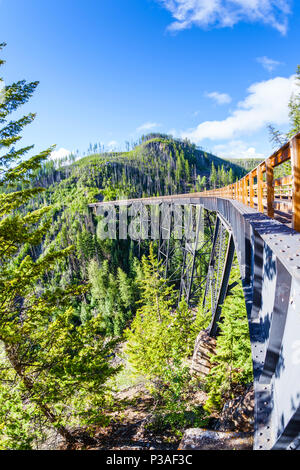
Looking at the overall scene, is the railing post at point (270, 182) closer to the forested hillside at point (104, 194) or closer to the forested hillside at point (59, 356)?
the forested hillside at point (59, 356)

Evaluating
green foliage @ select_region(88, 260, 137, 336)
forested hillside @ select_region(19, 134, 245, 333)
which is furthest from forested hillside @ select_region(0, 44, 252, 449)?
forested hillside @ select_region(19, 134, 245, 333)

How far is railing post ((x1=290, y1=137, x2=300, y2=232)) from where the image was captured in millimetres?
2004

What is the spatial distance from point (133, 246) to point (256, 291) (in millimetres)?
61102

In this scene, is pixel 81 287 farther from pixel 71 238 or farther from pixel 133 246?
pixel 71 238

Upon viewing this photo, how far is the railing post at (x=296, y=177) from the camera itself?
200 cm

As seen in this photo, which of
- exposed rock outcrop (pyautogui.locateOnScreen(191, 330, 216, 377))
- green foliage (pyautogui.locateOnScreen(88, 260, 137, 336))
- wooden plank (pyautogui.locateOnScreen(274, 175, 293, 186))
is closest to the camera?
wooden plank (pyautogui.locateOnScreen(274, 175, 293, 186))

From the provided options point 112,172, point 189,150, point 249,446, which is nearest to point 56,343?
point 249,446

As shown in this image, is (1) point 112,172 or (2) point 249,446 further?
(1) point 112,172

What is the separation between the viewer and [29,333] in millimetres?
5449

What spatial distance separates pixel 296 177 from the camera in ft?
6.74

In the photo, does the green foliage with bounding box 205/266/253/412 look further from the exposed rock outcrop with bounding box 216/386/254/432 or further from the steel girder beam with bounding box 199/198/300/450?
the steel girder beam with bounding box 199/198/300/450

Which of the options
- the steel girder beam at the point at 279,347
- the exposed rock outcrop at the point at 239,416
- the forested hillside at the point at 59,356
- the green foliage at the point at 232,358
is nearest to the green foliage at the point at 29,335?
the forested hillside at the point at 59,356

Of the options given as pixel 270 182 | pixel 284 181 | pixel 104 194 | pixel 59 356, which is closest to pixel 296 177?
pixel 284 181

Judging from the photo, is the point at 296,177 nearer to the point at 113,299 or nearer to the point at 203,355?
the point at 203,355
